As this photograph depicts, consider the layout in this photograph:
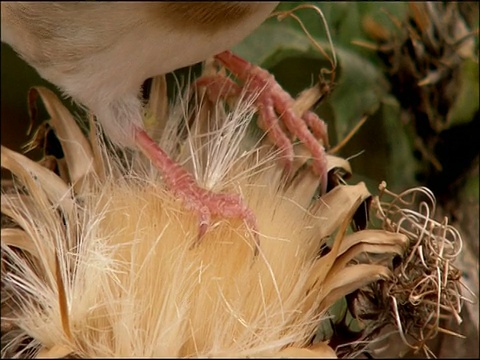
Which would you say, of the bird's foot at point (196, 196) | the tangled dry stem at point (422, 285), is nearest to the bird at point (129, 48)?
the bird's foot at point (196, 196)

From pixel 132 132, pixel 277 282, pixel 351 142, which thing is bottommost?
pixel 351 142

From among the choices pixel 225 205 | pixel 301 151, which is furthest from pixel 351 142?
pixel 225 205

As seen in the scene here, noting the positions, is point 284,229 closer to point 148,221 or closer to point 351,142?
point 148,221

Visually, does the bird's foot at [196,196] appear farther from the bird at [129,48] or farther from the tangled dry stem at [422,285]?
the tangled dry stem at [422,285]

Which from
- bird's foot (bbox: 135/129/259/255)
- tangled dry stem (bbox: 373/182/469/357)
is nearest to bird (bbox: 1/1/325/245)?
bird's foot (bbox: 135/129/259/255)

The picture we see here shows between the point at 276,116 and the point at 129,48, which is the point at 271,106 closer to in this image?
the point at 276,116

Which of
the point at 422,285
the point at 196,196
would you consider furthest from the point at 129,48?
the point at 422,285
